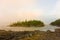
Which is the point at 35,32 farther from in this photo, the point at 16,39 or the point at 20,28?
the point at 16,39

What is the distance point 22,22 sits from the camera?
24.5ft

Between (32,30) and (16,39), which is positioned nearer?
(16,39)

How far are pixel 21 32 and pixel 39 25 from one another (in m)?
0.87

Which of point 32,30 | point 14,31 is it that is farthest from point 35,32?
point 14,31

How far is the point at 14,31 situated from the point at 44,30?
103cm

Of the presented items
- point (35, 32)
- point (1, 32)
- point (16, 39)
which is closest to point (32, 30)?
point (35, 32)

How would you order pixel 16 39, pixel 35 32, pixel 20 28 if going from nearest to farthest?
pixel 16 39 → pixel 35 32 → pixel 20 28

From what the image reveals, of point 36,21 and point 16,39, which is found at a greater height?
point 36,21

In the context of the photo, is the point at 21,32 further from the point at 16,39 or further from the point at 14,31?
the point at 16,39

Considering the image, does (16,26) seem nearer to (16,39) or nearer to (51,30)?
(51,30)

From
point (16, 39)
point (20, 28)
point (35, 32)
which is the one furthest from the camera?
point (20, 28)

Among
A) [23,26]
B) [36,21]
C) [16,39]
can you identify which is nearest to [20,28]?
[23,26]

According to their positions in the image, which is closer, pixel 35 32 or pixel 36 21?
pixel 35 32

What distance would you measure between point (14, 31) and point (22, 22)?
765 mm
